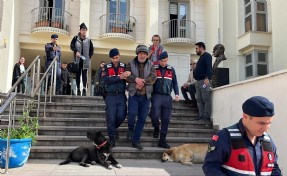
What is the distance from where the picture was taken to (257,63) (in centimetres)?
1271

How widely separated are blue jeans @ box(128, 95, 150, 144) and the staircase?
0.32m

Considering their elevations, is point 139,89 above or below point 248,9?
below

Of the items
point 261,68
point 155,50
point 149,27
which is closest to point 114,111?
point 155,50

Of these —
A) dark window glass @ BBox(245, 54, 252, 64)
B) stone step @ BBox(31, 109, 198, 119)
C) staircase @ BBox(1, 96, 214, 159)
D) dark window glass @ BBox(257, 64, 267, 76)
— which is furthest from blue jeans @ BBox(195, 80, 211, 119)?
dark window glass @ BBox(245, 54, 252, 64)

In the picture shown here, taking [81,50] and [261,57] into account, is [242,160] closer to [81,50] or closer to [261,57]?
[81,50]

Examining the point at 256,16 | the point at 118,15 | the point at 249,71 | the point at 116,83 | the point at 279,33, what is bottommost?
the point at 116,83

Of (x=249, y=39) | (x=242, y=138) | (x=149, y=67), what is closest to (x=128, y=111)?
(x=149, y=67)

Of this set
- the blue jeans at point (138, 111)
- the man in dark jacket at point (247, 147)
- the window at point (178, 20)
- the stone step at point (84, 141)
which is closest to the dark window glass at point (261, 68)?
the window at point (178, 20)

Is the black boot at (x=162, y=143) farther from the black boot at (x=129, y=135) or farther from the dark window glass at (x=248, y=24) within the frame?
the dark window glass at (x=248, y=24)

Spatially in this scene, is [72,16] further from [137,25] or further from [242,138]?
[242,138]

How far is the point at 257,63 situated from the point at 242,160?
39.0ft

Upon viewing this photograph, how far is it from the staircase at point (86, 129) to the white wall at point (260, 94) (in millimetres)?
562

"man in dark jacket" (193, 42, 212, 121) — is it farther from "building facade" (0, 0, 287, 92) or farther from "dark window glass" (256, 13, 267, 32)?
"dark window glass" (256, 13, 267, 32)

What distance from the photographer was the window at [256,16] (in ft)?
42.0
